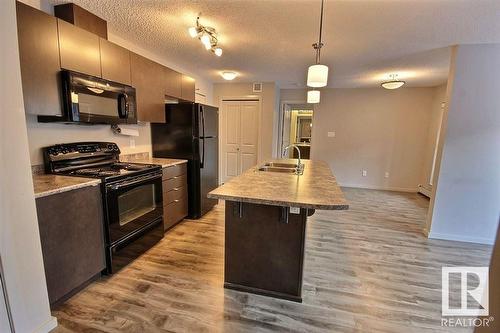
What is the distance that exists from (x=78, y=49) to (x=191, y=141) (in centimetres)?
163

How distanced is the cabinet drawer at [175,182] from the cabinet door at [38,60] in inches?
53.4

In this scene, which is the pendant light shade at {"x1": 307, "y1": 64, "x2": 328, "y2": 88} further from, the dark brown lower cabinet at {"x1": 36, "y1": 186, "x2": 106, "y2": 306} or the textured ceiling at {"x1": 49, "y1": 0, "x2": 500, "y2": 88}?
the dark brown lower cabinet at {"x1": 36, "y1": 186, "x2": 106, "y2": 306}

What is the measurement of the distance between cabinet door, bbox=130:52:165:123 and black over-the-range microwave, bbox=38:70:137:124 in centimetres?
18

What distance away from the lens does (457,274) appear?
232 cm

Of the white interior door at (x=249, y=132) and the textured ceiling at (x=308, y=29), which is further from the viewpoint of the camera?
the white interior door at (x=249, y=132)

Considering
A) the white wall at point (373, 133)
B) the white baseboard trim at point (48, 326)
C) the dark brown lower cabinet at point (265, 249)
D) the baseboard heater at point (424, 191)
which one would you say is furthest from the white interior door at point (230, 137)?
the white baseboard trim at point (48, 326)

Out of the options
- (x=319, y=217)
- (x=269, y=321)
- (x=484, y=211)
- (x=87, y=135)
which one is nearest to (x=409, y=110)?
(x=484, y=211)

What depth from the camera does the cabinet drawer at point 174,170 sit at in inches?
116

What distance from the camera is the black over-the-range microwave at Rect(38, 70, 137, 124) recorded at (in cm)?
191

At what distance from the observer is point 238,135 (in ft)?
18.3

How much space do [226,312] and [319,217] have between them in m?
2.38

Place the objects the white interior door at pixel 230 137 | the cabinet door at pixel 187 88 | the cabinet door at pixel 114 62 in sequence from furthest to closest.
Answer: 1. the white interior door at pixel 230 137
2. the cabinet door at pixel 187 88
3. the cabinet door at pixel 114 62

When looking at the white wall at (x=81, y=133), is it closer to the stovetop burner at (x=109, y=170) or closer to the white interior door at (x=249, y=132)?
the stovetop burner at (x=109, y=170)

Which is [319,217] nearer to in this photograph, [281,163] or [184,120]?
[281,163]
